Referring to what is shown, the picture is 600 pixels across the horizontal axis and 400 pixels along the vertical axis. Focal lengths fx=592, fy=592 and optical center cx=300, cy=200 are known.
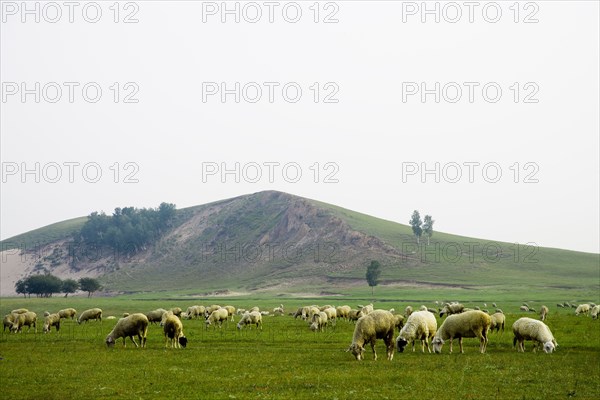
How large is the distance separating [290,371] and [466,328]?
11.0m

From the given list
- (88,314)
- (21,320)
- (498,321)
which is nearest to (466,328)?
(498,321)

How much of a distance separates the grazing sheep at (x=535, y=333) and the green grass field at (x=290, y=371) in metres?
0.75

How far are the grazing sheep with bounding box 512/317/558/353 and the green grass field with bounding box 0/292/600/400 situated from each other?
2.46 ft

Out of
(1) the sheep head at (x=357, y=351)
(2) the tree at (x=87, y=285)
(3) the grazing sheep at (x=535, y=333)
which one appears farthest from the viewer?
(2) the tree at (x=87, y=285)

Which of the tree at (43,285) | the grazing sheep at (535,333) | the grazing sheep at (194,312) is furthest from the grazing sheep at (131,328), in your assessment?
the tree at (43,285)

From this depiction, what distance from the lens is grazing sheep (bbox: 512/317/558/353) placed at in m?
31.8

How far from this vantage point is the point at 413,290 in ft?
514

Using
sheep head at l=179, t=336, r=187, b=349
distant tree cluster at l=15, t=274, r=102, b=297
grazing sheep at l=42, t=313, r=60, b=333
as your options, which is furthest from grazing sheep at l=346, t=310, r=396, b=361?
distant tree cluster at l=15, t=274, r=102, b=297

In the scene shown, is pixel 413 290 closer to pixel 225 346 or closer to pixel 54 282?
pixel 54 282

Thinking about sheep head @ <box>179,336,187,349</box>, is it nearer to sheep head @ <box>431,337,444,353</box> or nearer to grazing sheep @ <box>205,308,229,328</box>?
sheep head @ <box>431,337,444,353</box>

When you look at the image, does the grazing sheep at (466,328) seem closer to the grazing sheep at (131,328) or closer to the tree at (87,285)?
the grazing sheep at (131,328)

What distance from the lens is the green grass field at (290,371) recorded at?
69.6ft

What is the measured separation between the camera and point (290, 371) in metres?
26.2

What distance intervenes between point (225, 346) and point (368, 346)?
921cm
